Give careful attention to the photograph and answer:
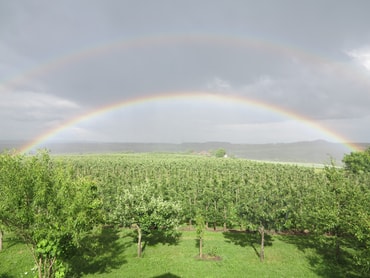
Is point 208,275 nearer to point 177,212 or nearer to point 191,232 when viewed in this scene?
point 177,212

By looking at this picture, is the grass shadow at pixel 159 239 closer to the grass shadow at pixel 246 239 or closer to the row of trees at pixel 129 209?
the row of trees at pixel 129 209

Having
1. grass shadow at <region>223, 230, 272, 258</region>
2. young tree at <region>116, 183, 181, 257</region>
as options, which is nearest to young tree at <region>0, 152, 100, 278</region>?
young tree at <region>116, 183, 181, 257</region>

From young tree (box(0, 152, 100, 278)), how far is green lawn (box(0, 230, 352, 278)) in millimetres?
12956

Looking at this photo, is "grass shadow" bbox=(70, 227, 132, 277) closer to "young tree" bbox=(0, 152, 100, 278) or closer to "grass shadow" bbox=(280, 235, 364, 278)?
"young tree" bbox=(0, 152, 100, 278)

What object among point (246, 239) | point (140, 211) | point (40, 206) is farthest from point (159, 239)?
point (40, 206)

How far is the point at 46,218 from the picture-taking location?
20.8 meters

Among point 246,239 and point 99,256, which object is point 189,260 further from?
point 246,239

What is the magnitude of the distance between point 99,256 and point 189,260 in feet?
47.4

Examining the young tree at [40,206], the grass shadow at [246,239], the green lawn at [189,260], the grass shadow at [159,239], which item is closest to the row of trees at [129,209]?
the young tree at [40,206]

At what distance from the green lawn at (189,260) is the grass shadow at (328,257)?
0.46 feet

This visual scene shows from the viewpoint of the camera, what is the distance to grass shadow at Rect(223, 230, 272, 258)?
43.2m

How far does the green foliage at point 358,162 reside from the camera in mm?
123375

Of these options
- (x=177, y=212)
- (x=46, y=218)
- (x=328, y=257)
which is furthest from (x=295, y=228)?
(x=46, y=218)

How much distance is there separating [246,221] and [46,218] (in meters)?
28.5
